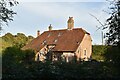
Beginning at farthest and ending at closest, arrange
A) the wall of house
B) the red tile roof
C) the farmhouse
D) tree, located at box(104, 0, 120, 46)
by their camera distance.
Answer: the red tile roof < the wall of house < the farmhouse < tree, located at box(104, 0, 120, 46)

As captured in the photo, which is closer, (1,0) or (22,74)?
(1,0)

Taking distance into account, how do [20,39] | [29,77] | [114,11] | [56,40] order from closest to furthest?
[114,11] → [29,77] → [56,40] → [20,39]

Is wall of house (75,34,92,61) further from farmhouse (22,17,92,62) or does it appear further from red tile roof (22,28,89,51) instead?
red tile roof (22,28,89,51)

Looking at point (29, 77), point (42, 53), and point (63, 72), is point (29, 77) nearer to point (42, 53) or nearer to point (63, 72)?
point (63, 72)

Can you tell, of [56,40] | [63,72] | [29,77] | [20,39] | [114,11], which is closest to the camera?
[114,11]

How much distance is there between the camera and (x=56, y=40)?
4641cm

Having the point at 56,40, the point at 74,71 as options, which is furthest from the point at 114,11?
the point at 56,40

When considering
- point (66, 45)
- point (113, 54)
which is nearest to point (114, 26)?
point (113, 54)

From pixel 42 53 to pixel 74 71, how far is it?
30832mm

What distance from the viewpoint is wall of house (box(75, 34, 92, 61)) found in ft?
139

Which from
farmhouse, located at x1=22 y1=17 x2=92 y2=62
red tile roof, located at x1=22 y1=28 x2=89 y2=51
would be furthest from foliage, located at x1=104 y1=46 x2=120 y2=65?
red tile roof, located at x1=22 y1=28 x2=89 y2=51

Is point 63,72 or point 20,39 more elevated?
point 20,39

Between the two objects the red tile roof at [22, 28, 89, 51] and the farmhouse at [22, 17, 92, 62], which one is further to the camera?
the red tile roof at [22, 28, 89, 51]

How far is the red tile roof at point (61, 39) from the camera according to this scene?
142ft
